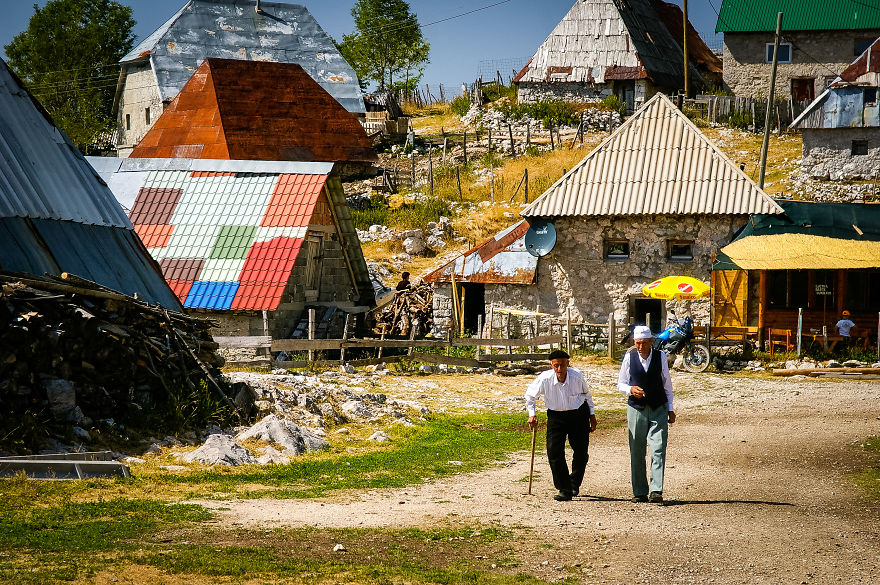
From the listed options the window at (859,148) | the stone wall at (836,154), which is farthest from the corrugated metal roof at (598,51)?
the window at (859,148)

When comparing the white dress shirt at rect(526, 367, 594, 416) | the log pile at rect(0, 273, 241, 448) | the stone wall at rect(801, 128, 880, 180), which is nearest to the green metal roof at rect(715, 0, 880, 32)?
the stone wall at rect(801, 128, 880, 180)

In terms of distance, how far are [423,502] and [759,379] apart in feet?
48.3

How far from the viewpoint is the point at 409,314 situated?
3081 centimetres

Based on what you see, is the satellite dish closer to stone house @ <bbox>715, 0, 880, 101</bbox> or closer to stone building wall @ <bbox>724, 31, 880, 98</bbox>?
stone house @ <bbox>715, 0, 880, 101</bbox>

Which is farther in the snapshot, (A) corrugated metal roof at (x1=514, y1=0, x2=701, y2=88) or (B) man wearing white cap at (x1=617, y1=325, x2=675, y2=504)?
(A) corrugated metal roof at (x1=514, y1=0, x2=701, y2=88)

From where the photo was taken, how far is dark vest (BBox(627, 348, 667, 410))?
10430mm

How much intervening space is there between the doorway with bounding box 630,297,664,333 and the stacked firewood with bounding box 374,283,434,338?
5.93 m

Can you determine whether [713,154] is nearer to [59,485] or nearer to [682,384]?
[682,384]

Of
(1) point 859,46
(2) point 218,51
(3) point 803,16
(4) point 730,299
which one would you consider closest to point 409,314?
(4) point 730,299

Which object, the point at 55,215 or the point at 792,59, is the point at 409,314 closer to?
the point at 55,215

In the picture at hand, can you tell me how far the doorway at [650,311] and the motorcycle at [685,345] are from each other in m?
2.24

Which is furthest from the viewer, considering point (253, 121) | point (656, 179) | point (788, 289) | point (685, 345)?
point (253, 121)

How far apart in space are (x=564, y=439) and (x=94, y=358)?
5916 mm

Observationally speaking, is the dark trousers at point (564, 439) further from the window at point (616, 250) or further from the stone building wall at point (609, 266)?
the window at point (616, 250)
